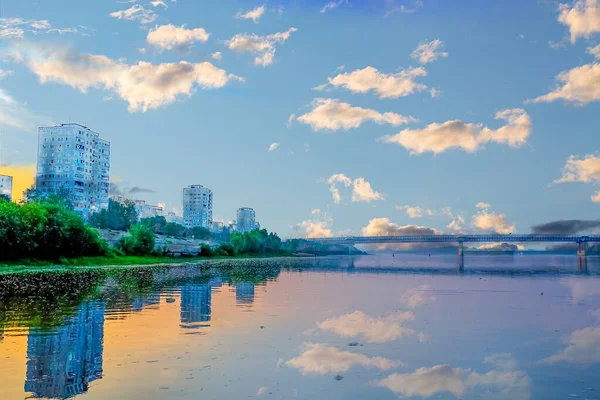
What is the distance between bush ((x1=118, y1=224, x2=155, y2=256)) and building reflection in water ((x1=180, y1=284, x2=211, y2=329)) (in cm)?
8350

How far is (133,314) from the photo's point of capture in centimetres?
2667

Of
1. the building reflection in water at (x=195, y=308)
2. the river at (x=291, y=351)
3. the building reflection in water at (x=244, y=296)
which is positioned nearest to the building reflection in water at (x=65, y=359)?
the river at (x=291, y=351)

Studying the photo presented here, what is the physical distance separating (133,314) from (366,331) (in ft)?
39.5

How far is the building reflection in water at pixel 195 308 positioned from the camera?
24203 mm

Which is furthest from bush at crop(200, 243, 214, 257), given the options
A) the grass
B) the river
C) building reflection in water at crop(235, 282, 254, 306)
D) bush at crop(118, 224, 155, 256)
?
the river

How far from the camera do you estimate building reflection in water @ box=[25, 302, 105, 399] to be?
13.1 meters

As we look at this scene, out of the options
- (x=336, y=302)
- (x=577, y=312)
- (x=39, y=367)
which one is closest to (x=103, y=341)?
(x=39, y=367)

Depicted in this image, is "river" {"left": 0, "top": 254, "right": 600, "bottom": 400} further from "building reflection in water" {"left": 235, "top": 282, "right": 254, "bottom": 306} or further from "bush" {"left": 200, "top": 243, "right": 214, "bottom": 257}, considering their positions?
"bush" {"left": 200, "top": 243, "right": 214, "bottom": 257}

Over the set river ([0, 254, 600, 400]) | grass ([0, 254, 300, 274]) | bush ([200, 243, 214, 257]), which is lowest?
river ([0, 254, 600, 400])

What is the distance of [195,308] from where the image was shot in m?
30.2

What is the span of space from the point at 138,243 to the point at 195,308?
319 feet

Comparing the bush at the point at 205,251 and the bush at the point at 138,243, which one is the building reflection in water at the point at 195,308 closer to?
the bush at the point at 138,243

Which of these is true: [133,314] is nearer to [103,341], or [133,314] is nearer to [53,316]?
[53,316]

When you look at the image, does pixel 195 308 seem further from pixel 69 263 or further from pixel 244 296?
pixel 69 263
